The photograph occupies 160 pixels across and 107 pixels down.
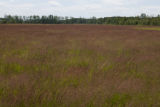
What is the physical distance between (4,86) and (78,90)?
1780mm

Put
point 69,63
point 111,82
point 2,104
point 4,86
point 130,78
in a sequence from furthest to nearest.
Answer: point 69,63 < point 130,78 < point 111,82 < point 4,86 < point 2,104

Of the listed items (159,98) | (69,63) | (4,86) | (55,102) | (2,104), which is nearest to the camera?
(2,104)

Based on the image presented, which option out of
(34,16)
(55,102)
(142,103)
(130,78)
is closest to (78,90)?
(55,102)

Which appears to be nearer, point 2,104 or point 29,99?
point 2,104

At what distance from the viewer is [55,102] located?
9.37 ft

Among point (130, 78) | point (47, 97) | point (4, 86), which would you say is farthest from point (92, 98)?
point (4, 86)

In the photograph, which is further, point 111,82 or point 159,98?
point 111,82

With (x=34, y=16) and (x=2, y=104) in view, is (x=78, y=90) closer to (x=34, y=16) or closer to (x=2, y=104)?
(x=2, y=104)

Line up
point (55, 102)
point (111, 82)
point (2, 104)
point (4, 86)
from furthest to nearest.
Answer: point (111, 82), point (4, 86), point (55, 102), point (2, 104)

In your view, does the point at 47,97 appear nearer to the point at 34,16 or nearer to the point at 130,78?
the point at 130,78

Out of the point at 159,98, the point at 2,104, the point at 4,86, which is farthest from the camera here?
the point at 4,86

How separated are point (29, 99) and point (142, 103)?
234 centimetres

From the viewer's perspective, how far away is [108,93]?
126 inches

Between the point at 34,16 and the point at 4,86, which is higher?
the point at 34,16
